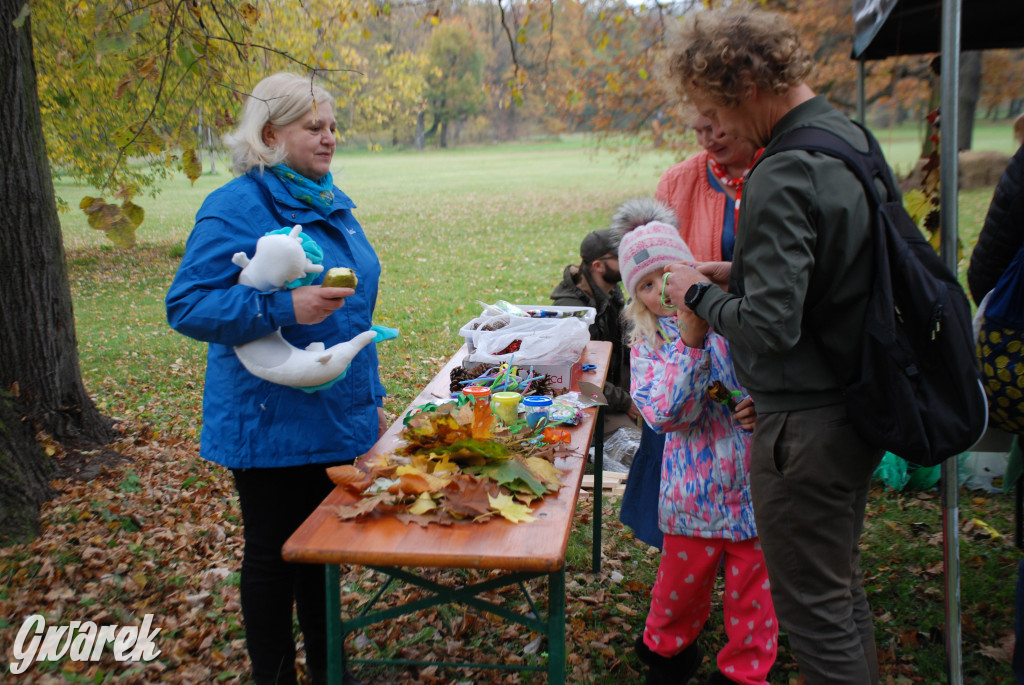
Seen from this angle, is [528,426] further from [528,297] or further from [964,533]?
[528,297]

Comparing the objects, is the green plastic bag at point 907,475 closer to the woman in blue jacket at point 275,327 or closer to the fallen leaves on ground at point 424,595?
the fallen leaves on ground at point 424,595

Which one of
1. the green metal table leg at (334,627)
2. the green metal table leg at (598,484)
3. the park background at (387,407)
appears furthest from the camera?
the green metal table leg at (598,484)

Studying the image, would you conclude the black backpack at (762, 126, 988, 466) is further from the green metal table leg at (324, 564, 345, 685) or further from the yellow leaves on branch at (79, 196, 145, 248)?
the yellow leaves on branch at (79, 196, 145, 248)

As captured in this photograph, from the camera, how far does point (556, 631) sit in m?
1.80

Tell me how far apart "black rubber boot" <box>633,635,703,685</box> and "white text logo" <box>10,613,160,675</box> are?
1.83 m

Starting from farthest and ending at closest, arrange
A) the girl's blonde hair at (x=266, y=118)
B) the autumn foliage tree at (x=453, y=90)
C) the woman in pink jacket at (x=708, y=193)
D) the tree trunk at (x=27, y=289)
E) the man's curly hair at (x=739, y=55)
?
the autumn foliage tree at (x=453, y=90)
the tree trunk at (x=27, y=289)
the woman in pink jacket at (x=708, y=193)
the girl's blonde hair at (x=266, y=118)
the man's curly hair at (x=739, y=55)

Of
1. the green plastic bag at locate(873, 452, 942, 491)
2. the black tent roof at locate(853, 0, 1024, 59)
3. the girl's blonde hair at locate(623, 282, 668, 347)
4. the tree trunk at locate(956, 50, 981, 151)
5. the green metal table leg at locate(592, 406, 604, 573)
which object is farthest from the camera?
the tree trunk at locate(956, 50, 981, 151)

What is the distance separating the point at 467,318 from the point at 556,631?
682 cm

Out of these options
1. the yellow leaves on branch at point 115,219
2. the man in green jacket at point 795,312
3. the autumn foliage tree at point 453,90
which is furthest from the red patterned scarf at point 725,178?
the autumn foliage tree at point 453,90

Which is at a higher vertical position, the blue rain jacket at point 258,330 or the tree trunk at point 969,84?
the tree trunk at point 969,84

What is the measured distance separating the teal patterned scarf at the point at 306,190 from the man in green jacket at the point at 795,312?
3.48ft

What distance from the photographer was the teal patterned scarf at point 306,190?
2.20m

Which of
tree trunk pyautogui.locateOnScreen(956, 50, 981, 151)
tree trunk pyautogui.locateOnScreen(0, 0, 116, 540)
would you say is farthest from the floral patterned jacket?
tree trunk pyautogui.locateOnScreen(956, 50, 981, 151)

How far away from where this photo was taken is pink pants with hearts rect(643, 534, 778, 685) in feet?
7.63
